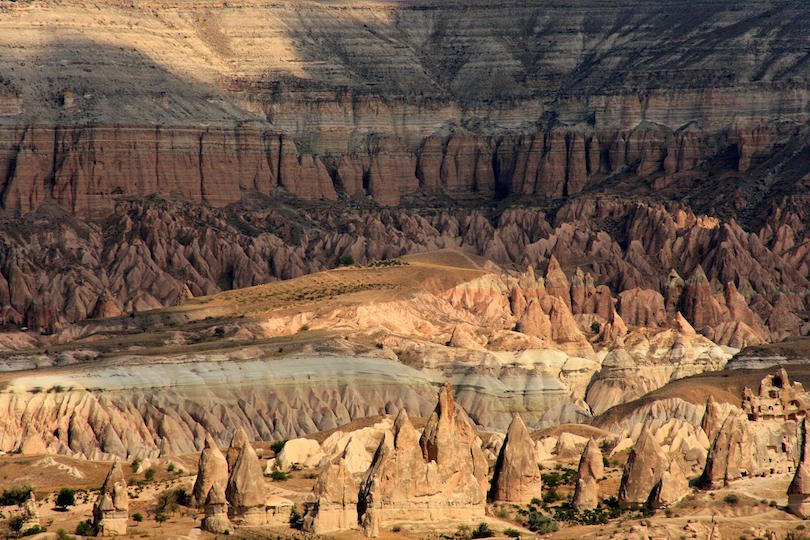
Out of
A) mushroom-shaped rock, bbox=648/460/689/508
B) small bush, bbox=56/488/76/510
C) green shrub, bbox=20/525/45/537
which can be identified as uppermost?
mushroom-shaped rock, bbox=648/460/689/508

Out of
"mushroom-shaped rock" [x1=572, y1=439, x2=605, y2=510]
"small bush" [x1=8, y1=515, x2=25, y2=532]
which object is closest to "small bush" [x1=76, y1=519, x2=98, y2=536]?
"small bush" [x1=8, y1=515, x2=25, y2=532]

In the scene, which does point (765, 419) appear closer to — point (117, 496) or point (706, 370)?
point (117, 496)

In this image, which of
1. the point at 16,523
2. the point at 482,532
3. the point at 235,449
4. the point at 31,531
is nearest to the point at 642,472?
the point at 482,532

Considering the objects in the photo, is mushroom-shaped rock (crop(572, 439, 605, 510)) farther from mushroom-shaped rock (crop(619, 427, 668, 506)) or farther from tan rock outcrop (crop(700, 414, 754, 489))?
tan rock outcrop (crop(700, 414, 754, 489))

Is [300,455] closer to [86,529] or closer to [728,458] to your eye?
[86,529]

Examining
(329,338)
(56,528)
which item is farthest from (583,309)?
(56,528)

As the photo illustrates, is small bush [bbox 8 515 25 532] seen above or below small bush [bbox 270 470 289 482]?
below
